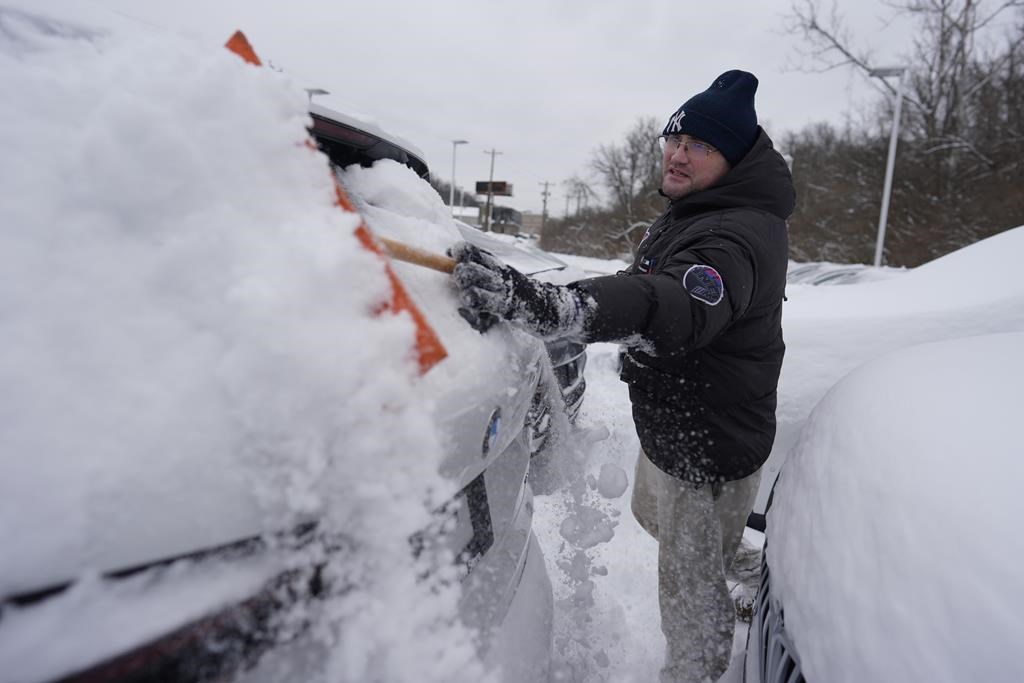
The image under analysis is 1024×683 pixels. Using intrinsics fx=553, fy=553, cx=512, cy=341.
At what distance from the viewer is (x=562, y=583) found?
2254 mm

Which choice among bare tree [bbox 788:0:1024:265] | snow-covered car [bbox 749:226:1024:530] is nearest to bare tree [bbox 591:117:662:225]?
bare tree [bbox 788:0:1024:265]

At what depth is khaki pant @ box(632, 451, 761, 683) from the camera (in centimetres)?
189

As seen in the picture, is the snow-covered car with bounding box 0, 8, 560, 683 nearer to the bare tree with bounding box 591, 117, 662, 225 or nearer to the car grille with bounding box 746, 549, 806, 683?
the car grille with bounding box 746, 549, 806, 683

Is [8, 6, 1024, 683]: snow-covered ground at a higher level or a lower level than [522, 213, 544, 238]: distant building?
lower

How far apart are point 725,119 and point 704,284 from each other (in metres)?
0.79

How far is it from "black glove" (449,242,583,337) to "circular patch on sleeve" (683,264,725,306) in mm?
307

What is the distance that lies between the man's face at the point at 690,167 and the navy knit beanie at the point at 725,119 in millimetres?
24

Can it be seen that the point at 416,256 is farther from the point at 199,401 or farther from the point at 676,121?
the point at 676,121

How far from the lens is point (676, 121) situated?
2.02m

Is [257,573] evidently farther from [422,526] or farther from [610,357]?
[610,357]

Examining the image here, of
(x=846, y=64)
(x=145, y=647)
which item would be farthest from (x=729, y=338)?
(x=846, y=64)

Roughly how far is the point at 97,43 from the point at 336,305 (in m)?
0.65

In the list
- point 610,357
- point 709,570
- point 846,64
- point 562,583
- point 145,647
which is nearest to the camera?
point 145,647

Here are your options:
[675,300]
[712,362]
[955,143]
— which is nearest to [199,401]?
[675,300]
